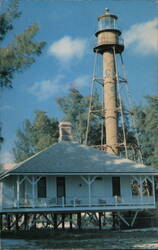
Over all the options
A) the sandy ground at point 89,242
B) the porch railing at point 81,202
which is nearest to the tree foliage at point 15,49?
the sandy ground at point 89,242

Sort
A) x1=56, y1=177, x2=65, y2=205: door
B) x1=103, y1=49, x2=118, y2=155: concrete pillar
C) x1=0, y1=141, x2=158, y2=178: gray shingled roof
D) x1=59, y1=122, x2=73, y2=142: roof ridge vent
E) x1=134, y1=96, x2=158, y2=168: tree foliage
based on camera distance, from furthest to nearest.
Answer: x1=134, y1=96, x2=158, y2=168: tree foliage, x1=103, y1=49, x2=118, y2=155: concrete pillar, x1=59, y1=122, x2=73, y2=142: roof ridge vent, x1=56, y1=177, x2=65, y2=205: door, x1=0, y1=141, x2=158, y2=178: gray shingled roof

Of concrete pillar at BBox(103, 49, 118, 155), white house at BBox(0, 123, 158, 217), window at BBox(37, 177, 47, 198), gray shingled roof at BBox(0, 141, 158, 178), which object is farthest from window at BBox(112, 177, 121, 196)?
concrete pillar at BBox(103, 49, 118, 155)

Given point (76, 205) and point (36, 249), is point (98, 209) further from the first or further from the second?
point (36, 249)

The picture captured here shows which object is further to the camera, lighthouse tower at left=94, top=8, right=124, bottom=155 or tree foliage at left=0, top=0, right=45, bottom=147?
lighthouse tower at left=94, top=8, right=124, bottom=155

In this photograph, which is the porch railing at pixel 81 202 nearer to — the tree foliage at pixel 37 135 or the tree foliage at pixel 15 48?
the tree foliage at pixel 15 48

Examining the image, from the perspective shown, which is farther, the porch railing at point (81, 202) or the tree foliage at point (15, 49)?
the porch railing at point (81, 202)

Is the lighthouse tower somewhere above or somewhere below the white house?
above

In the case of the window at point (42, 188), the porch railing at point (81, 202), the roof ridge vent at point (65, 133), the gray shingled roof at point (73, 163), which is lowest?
the porch railing at point (81, 202)

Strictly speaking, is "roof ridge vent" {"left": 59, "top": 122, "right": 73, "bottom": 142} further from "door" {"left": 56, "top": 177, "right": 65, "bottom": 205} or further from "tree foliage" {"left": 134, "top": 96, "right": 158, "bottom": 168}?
"tree foliage" {"left": 134, "top": 96, "right": 158, "bottom": 168}

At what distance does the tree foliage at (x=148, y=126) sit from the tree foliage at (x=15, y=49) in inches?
1387

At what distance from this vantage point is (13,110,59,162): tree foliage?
57500mm

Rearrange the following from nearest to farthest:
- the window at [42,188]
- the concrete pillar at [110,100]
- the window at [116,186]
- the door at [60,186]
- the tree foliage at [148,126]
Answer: the window at [42,188] → the door at [60,186] → the window at [116,186] → the concrete pillar at [110,100] → the tree foliage at [148,126]

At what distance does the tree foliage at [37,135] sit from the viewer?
189 ft

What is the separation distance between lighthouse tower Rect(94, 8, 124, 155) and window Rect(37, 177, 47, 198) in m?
12.8
